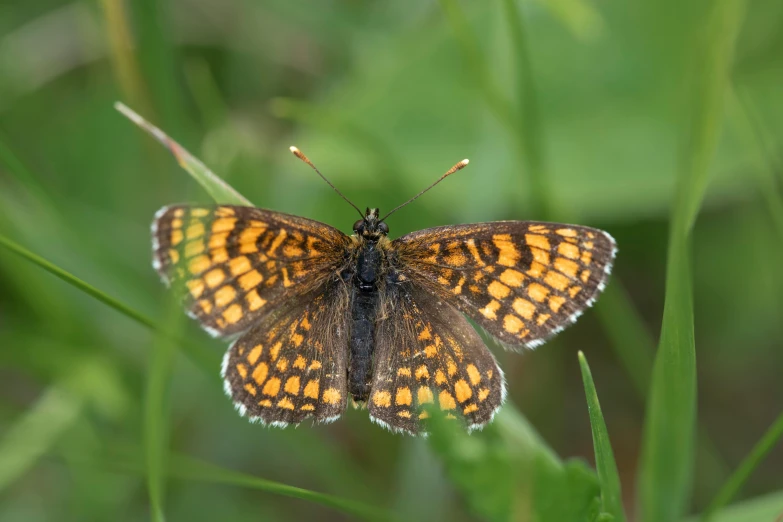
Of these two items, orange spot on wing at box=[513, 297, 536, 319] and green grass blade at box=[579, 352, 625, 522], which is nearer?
green grass blade at box=[579, 352, 625, 522]

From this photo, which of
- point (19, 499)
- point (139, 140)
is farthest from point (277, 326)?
point (139, 140)

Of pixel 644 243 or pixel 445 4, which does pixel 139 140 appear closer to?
pixel 445 4

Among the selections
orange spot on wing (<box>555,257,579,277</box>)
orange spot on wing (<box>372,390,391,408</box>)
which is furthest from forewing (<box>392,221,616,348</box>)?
orange spot on wing (<box>372,390,391,408</box>)

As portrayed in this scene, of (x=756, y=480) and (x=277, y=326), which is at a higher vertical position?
(x=277, y=326)

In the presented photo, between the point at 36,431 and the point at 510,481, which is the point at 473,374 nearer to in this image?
the point at 510,481

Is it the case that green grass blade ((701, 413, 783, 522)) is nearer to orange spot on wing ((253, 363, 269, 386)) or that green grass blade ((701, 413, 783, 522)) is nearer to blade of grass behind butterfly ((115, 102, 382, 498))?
orange spot on wing ((253, 363, 269, 386))

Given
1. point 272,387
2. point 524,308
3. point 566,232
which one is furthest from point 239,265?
point 566,232

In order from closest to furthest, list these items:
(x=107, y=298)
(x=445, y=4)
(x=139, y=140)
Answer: (x=107, y=298), (x=445, y=4), (x=139, y=140)
